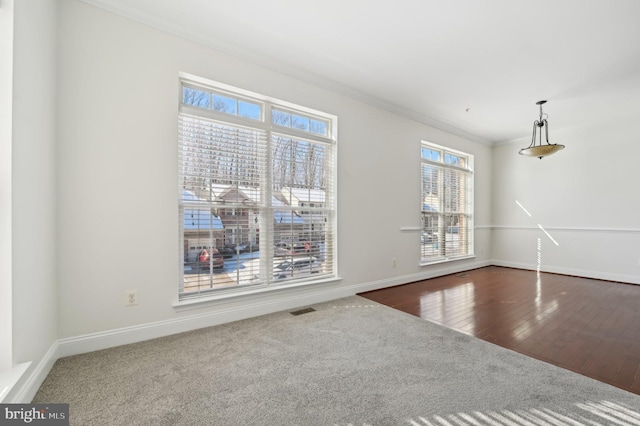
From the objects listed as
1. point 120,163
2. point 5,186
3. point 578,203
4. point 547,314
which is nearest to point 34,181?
point 5,186

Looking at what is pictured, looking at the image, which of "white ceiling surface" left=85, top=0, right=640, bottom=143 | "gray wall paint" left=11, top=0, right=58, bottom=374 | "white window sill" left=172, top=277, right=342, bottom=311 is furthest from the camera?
"white window sill" left=172, top=277, right=342, bottom=311

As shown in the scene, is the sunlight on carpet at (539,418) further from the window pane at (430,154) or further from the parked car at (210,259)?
the window pane at (430,154)

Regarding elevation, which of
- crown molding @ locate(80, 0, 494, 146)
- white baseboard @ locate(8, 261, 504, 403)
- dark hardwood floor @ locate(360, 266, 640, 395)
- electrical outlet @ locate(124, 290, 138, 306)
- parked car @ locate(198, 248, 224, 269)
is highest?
crown molding @ locate(80, 0, 494, 146)

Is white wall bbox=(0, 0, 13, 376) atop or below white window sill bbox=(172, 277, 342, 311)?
atop

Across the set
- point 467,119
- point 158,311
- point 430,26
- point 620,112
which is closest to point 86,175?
point 158,311

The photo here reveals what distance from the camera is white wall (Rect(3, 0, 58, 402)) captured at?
144cm

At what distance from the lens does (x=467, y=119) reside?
4.68m

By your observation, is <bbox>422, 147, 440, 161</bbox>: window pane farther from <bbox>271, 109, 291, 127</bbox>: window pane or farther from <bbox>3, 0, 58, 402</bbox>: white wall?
<bbox>3, 0, 58, 402</bbox>: white wall

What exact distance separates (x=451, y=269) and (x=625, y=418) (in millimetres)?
3835

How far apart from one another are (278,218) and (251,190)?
44 cm

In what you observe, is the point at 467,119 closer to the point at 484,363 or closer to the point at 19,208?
the point at 484,363

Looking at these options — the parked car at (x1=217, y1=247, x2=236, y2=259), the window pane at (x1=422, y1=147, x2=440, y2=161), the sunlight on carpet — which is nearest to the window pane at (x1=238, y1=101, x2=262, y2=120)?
the parked car at (x1=217, y1=247, x2=236, y2=259)

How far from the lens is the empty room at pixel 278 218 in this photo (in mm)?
1521

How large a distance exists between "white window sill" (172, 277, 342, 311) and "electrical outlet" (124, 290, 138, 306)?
298 millimetres
